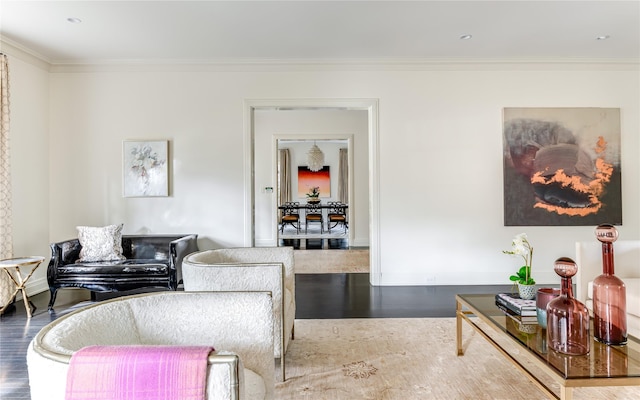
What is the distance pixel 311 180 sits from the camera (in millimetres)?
13055

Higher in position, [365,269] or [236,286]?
[236,286]

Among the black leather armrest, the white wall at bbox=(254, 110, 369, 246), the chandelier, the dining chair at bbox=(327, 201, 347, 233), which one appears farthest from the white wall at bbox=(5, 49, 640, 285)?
the chandelier

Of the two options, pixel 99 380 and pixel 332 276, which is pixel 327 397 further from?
pixel 332 276

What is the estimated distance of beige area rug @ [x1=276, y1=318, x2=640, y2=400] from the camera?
2.06m

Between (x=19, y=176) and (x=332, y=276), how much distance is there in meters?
4.03

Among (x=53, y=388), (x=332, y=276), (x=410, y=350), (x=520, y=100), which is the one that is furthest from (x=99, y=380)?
(x=520, y=100)

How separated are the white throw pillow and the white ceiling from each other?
213 cm

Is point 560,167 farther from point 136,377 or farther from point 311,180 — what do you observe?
point 311,180

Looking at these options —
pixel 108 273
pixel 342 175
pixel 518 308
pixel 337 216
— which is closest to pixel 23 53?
pixel 108 273

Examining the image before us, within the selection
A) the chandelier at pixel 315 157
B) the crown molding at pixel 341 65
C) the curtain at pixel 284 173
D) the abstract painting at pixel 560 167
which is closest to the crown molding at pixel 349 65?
the crown molding at pixel 341 65

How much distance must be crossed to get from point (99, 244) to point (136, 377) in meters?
3.63

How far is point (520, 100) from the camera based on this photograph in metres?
4.69

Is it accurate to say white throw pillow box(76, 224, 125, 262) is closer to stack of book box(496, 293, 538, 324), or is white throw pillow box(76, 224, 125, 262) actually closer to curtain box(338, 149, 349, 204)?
stack of book box(496, 293, 538, 324)

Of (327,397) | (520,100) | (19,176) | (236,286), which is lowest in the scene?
(327,397)
